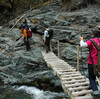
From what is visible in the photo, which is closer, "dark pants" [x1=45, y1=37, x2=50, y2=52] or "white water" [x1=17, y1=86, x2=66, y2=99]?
"white water" [x1=17, y1=86, x2=66, y2=99]

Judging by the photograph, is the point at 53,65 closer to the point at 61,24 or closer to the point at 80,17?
the point at 61,24

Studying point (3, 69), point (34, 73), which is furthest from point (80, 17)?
point (3, 69)

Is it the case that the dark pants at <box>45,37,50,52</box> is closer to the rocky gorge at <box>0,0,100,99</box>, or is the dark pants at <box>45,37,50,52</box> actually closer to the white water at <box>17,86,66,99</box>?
the rocky gorge at <box>0,0,100,99</box>

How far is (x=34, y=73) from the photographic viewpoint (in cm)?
910

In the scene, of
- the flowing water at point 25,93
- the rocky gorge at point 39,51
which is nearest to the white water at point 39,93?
the flowing water at point 25,93

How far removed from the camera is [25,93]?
791 cm

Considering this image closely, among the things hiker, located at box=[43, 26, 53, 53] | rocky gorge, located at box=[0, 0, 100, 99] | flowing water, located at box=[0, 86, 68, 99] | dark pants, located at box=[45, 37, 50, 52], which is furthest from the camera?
dark pants, located at box=[45, 37, 50, 52]

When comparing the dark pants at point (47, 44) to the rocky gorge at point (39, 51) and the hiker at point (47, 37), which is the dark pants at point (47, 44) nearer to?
the hiker at point (47, 37)

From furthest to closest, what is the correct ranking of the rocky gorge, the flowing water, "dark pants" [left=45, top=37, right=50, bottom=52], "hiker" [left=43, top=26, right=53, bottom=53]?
"dark pants" [left=45, top=37, right=50, bottom=52] → "hiker" [left=43, top=26, right=53, bottom=53] → the rocky gorge → the flowing water

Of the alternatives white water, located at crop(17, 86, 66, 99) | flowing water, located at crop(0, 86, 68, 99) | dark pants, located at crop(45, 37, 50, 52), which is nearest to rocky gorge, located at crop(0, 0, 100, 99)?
flowing water, located at crop(0, 86, 68, 99)

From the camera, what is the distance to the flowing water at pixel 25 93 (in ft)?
24.5

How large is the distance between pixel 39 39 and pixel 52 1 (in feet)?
29.6

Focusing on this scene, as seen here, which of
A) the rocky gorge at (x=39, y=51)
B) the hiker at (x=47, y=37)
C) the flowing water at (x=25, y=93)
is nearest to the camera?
the flowing water at (x=25, y=93)

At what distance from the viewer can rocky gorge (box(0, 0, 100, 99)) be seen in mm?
8750
